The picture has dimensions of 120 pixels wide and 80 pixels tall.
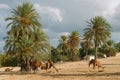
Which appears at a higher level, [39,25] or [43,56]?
[39,25]

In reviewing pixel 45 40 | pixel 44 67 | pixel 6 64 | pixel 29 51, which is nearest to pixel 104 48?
pixel 6 64

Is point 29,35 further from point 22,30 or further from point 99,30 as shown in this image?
point 99,30

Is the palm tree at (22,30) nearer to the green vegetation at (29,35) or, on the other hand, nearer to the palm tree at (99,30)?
the green vegetation at (29,35)

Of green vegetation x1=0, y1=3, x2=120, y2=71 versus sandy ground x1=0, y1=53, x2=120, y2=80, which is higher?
green vegetation x1=0, y1=3, x2=120, y2=71

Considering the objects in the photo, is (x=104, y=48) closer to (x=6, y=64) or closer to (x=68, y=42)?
(x=68, y=42)

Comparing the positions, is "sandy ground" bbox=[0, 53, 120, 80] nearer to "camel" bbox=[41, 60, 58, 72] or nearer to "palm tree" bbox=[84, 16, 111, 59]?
"camel" bbox=[41, 60, 58, 72]

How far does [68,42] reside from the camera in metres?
110

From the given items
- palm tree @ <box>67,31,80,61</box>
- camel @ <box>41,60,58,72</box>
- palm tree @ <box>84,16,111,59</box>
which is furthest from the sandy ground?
palm tree @ <box>67,31,80,61</box>

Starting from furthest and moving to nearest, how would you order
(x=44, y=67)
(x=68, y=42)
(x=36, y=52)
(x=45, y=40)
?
(x=68, y=42) < (x=45, y=40) < (x=36, y=52) < (x=44, y=67)

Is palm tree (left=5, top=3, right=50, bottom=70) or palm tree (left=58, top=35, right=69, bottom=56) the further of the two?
palm tree (left=58, top=35, right=69, bottom=56)

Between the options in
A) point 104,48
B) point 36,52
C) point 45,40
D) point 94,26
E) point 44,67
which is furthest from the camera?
point 104,48

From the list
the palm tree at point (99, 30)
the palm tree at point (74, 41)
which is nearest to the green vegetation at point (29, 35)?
the palm tree at point (99, 30)

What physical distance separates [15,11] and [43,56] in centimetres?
1354

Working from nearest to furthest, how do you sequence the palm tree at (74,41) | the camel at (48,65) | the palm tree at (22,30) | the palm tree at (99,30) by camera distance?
the camel at (48,65), the palm tree at (22,30), the palm tree at (99,30), the palm tree at (74,41)
